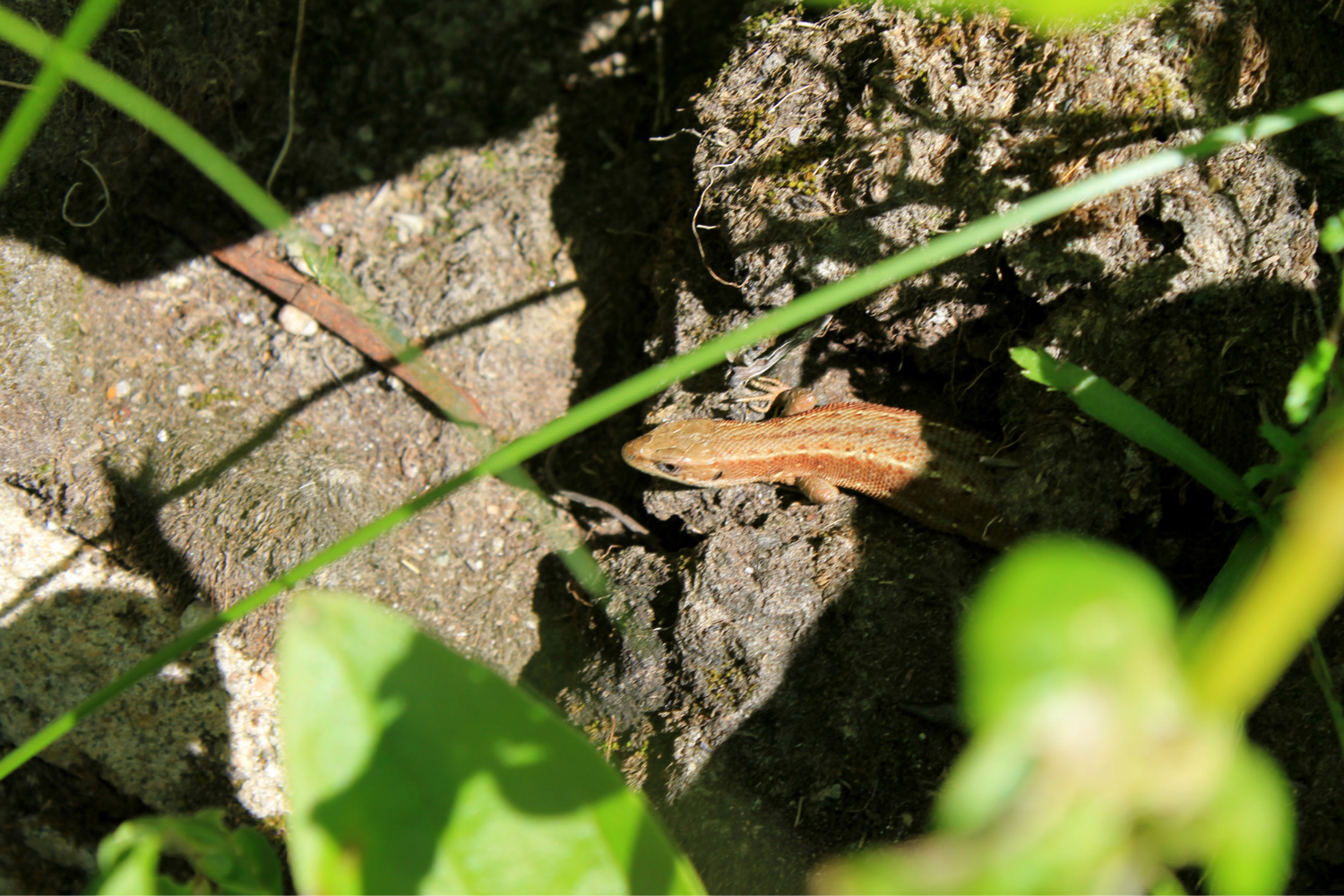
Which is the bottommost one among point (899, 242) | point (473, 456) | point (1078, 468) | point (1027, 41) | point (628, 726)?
point (628, 726)

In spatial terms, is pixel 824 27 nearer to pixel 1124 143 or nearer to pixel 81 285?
pixel 1124 143

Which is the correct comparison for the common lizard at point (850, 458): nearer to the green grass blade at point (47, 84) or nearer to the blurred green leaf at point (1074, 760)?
the green grass blade at point (47, 84)

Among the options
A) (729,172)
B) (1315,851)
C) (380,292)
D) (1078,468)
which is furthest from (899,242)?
(1315,851)

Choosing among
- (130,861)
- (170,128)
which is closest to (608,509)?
(170,128)

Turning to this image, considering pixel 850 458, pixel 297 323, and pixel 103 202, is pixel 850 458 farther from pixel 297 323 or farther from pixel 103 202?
pixel 103 202

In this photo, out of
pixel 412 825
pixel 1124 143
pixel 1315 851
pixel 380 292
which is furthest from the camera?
pixel 380 292

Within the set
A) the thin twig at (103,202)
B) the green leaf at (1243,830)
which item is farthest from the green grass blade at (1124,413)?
the thin twig at (103,202)
